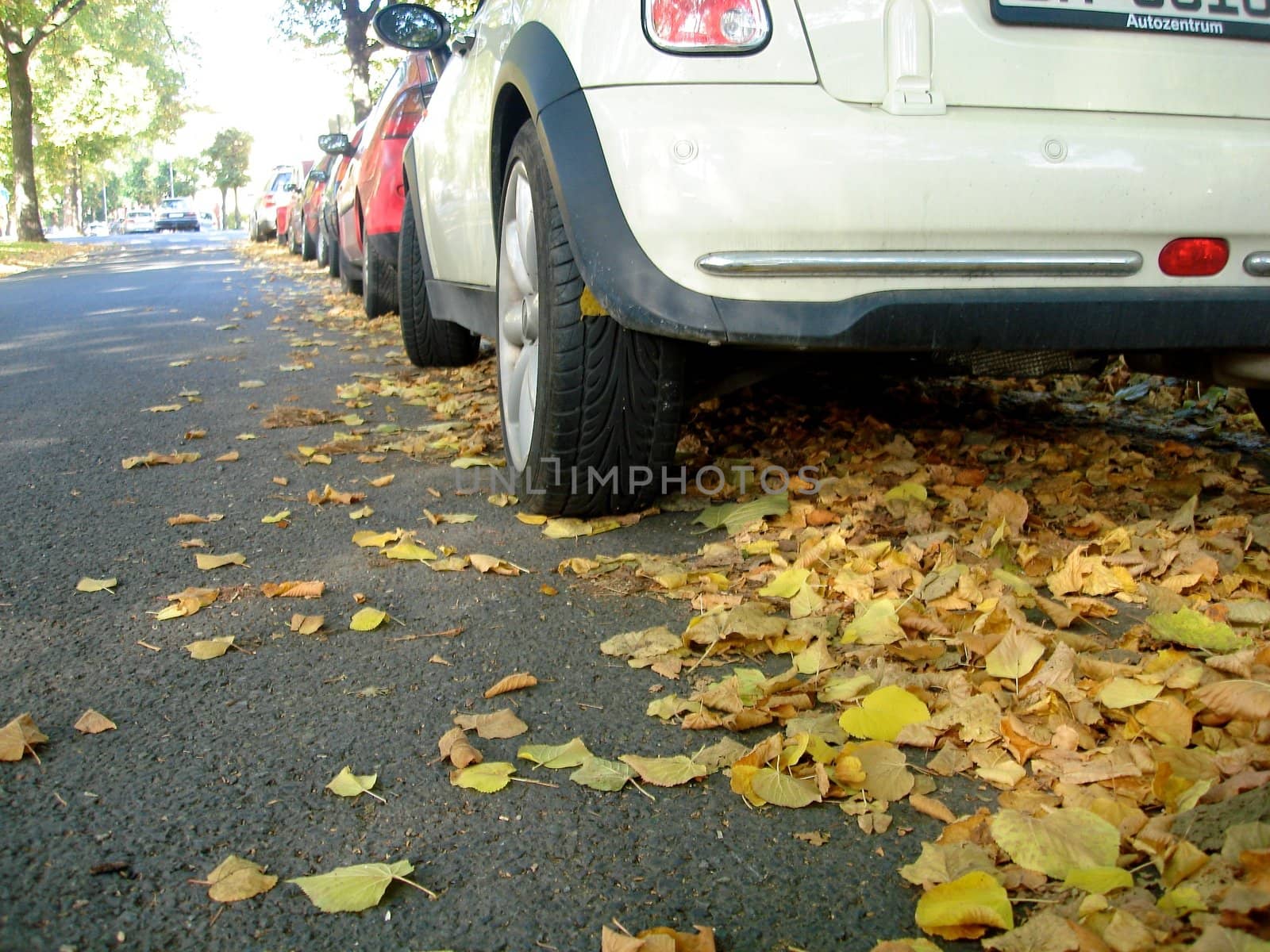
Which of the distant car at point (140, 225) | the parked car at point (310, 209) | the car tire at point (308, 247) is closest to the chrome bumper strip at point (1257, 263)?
the parked car at point (310, 209)

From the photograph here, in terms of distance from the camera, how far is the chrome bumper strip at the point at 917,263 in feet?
7.80

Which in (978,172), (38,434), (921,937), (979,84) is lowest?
(921,937)

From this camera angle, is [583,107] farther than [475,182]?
No

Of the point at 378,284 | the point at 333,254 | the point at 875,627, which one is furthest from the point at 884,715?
the point at 333,254

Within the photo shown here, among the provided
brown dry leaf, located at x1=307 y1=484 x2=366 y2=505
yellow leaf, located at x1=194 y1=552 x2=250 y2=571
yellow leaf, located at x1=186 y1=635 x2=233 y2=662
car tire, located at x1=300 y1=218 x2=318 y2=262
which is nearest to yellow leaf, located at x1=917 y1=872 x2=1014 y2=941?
yellow leaf, located at x1=186 y1=635 x2=233 y2=662

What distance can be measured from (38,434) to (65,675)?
2.61m

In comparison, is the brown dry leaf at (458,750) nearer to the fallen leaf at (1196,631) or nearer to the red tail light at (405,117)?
the fallen leaf at (1196,631)

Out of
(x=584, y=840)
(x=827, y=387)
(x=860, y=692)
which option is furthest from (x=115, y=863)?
(x=827, y=387)

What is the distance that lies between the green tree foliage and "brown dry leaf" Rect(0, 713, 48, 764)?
87.7ft

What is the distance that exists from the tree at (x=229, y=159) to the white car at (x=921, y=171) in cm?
8724

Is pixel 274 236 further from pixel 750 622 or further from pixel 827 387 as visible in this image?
pixel 750 622

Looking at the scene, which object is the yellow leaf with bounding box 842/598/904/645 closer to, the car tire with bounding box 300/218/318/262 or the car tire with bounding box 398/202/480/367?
the car tire with bounding box 398/202/480/367

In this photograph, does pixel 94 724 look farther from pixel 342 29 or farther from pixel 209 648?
pixel 342 29

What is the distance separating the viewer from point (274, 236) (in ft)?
106
